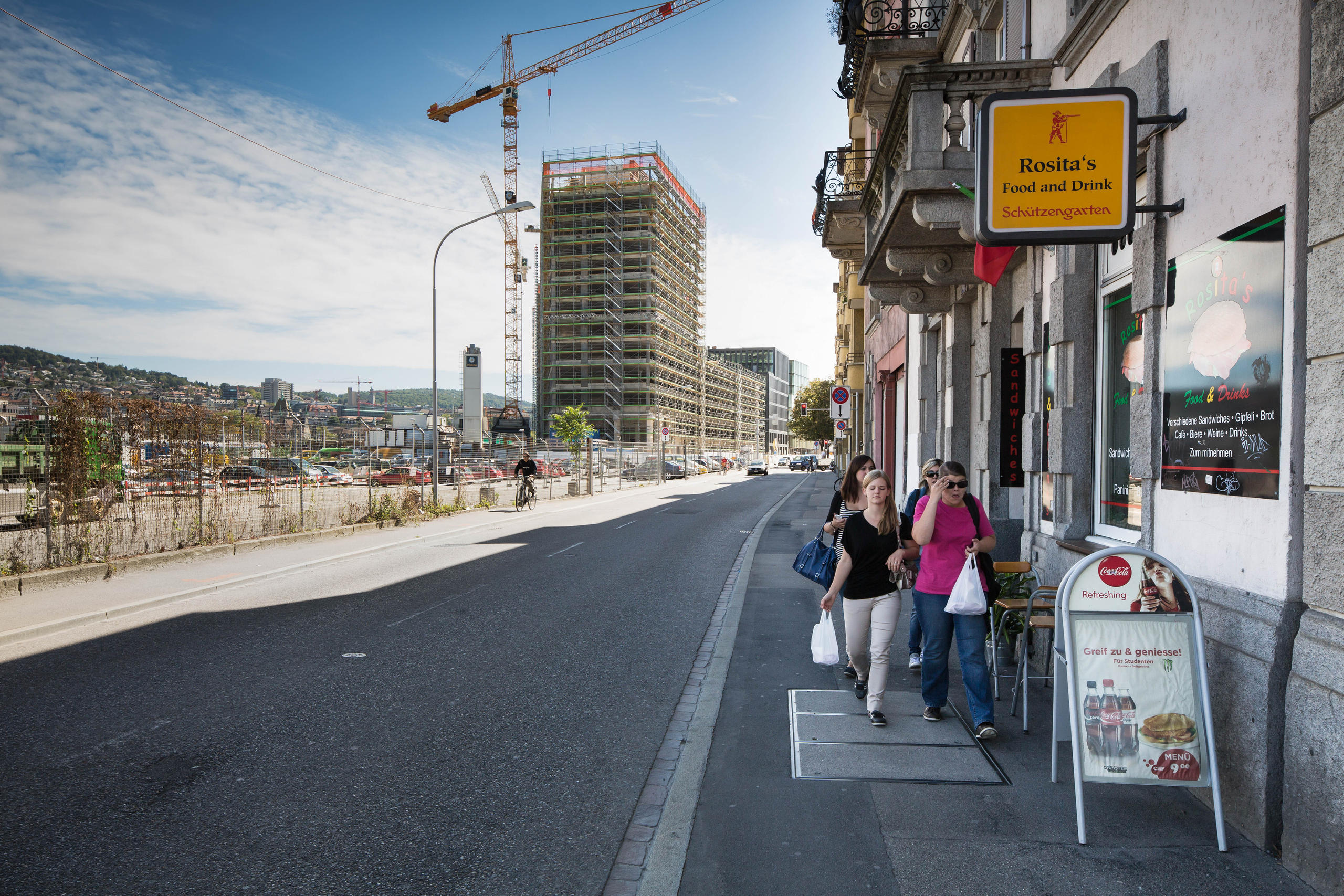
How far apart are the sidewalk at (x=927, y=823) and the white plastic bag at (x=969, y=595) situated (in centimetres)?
83

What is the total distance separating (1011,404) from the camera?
361 inches

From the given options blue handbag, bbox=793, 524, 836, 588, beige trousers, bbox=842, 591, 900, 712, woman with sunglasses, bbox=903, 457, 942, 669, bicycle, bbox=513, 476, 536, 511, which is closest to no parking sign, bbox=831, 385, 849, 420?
bicycle, bbox=513, 476, 536, 511

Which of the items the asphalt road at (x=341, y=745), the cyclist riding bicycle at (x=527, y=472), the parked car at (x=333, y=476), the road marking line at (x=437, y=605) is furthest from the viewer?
the cyclist riding bicycle at (x=527, y=472)

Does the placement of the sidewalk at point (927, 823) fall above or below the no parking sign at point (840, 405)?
below

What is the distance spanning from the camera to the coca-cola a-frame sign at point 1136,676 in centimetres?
370

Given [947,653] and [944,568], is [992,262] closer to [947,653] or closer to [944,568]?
[944,568]

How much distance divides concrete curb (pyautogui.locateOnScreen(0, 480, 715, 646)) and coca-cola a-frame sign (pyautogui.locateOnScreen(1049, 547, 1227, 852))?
894 cm

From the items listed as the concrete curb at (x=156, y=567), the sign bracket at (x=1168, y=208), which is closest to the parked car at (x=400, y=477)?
the concrete curb at (x=156, y=567)

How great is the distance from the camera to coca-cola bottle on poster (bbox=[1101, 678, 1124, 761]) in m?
3.77

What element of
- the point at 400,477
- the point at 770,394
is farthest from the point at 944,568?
the point at 770,394

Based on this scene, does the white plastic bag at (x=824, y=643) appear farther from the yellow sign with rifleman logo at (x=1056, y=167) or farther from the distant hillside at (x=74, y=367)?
the distant hillside at (x=74, y=367)

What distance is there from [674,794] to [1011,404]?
6.76 meters

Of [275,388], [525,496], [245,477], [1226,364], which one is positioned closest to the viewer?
[1226,364]

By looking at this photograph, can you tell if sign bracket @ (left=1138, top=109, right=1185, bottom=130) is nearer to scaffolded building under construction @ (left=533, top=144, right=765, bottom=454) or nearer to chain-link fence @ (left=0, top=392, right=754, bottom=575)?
chain-link fence @ (left=0, top=392, right=754, bottom=575)
